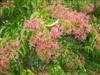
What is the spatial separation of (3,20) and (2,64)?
0.51 metres

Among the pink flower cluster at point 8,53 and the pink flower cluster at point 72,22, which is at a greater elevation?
the pink flower cluster at point 72,22

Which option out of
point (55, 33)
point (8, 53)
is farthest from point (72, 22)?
point (8, 53)

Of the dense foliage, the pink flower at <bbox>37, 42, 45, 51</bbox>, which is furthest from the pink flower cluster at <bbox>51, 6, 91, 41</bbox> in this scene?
the pink flower at <bbox>37, 42, 45, 51</bbox>

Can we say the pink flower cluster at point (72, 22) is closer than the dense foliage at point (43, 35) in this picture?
No

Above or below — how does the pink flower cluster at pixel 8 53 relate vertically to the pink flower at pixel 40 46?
below

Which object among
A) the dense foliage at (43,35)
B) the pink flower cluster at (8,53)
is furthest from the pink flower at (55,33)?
the pink flower cluster at (8,53)

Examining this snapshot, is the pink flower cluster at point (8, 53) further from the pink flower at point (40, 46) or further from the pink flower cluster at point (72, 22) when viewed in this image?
the pink flower cluster at point (72, 22)

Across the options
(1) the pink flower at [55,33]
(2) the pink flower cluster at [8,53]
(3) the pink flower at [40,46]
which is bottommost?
(2) the pink flower cluster at [8,53]

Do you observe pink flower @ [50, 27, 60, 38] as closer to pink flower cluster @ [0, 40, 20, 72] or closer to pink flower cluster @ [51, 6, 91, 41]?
pink flower cluster @ [51, 6, 91, 41]

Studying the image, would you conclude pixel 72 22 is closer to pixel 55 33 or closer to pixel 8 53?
pixel 55 33

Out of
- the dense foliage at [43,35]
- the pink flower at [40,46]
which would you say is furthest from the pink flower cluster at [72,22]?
the pink flower at [40,46]

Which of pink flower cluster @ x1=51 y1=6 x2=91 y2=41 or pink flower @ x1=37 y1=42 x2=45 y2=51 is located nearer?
pink flower @ x1=37 y1=42 x2=45 y2=51

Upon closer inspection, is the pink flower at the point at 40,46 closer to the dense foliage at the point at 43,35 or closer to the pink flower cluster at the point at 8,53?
the dense foliage at the point at 43,35

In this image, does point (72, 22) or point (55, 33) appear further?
point (72, 22)
